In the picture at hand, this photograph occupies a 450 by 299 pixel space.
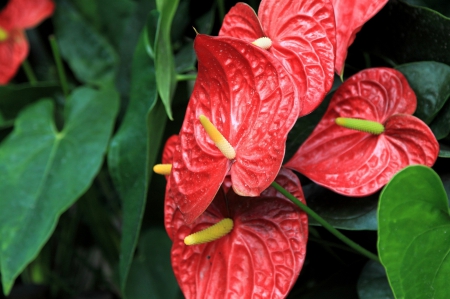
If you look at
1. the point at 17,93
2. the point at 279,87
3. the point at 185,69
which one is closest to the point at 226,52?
the point at 279,87

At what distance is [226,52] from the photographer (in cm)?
44

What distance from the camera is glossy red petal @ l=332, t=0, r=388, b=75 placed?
1.59 ft

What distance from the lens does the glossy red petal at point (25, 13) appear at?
1.07 m

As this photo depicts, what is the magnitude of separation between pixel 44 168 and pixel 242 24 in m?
0.46

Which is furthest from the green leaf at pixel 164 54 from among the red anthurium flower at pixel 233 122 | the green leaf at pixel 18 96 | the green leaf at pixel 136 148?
the green leaf at pixel 18 96

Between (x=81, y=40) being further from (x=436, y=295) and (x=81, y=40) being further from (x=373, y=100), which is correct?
(x=436, y=295)

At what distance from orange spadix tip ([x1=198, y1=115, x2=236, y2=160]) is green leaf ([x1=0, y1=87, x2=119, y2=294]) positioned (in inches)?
15.3

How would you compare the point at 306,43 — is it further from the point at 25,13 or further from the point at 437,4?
the point at 25,13

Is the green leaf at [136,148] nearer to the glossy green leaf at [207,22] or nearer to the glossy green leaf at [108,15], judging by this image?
the glossy green leaf at [207,22]

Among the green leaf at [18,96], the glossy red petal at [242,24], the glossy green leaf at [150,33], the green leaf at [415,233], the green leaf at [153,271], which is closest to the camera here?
the green leaf at [415,233]

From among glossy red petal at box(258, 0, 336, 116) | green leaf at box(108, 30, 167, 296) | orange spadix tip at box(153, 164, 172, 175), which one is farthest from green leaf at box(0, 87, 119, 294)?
glossy red petal at box(258, 0, 336, 116)

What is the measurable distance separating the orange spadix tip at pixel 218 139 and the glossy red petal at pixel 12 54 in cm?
77

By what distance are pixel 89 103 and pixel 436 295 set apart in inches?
26.6

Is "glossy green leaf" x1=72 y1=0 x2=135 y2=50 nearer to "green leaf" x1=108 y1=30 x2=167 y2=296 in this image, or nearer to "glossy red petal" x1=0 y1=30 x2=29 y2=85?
"glossy red petal" x1=0 y1=30 x2=29 y2=85
